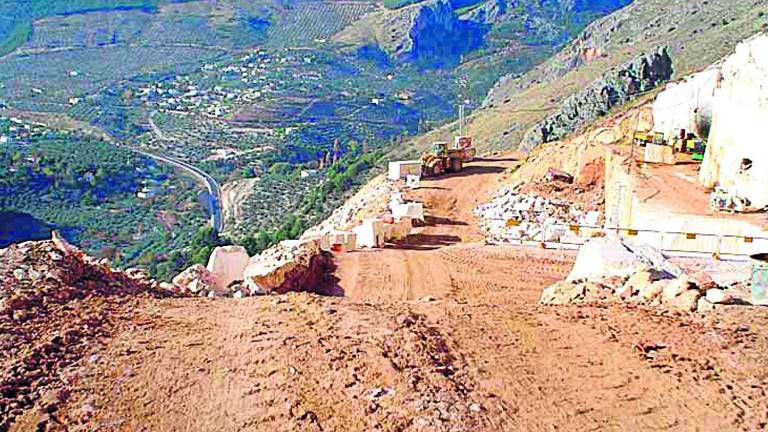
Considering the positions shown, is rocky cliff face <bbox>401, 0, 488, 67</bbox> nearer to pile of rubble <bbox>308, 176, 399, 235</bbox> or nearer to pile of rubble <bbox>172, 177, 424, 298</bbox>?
pile of rubble <bbox>308, 176, 399, 235</bbox>

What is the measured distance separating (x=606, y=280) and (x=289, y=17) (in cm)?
13653

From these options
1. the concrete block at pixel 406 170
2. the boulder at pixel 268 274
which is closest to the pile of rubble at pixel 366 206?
the concrete block at pixel 406 170

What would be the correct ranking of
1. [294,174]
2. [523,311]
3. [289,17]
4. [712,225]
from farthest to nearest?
[289,17], [294,174], [712,225], [523,311]

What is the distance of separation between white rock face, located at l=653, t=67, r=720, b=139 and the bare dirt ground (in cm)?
1624

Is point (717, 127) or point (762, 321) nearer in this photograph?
point (762, 321)

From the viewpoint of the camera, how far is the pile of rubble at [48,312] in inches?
295

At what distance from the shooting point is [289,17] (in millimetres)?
142500

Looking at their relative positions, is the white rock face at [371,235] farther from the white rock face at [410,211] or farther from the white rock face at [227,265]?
the white rock face at [227,265]

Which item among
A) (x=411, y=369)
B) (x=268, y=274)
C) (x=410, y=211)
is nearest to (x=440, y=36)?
(x=410, y=211)

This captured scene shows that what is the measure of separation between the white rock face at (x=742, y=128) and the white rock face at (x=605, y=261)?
662 cm

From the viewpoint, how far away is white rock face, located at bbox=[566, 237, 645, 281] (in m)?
12.5

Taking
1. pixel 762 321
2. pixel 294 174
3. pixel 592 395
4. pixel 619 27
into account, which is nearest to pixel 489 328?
pixel 592 395

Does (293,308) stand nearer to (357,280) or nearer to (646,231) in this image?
(357,280)

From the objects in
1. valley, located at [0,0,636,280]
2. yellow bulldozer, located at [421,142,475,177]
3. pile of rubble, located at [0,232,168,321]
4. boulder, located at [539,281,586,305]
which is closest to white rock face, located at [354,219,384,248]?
boulder, located at [539,281,586,305]
